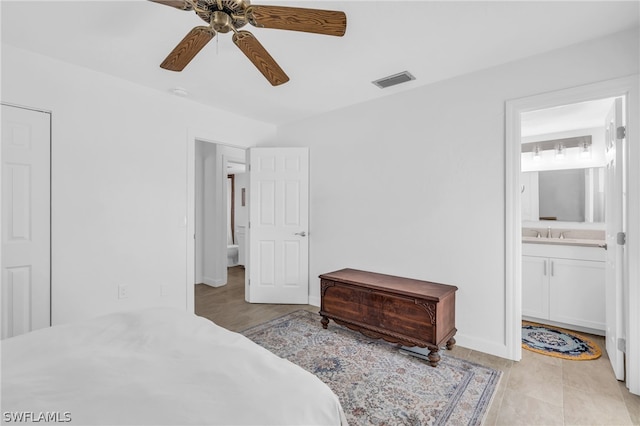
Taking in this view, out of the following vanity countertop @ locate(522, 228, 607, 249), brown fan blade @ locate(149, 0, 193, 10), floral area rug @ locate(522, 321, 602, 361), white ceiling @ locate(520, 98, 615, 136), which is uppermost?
white ceiling @ locate(520, 98, 615, 136)

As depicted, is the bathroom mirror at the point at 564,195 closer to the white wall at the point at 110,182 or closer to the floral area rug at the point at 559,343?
the floral area rug at the point at 559,343

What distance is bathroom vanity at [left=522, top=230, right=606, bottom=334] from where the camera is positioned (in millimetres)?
3006

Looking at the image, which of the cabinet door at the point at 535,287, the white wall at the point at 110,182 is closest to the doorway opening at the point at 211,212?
the white wall at the point at 110,182

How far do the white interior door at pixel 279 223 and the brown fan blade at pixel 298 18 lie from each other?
8.07 feet

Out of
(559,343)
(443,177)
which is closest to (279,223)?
(443,177)

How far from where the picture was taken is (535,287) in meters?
3.33

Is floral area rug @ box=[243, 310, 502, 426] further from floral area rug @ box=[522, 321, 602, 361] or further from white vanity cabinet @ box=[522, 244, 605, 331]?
white vanity cabinet @ box=[522, 244, 605, 331]

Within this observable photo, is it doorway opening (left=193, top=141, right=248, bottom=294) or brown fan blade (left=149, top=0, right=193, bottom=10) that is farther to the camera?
doorway opening (left=193, top=141, right=248, bottom=294)

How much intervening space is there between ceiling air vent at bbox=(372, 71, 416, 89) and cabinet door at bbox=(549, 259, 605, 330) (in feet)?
7.82

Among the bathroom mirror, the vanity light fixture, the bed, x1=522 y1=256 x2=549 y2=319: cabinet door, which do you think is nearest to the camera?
the bed

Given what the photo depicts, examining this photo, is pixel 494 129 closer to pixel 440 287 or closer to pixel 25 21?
pixel 440 287

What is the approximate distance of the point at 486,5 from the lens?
1.89 m

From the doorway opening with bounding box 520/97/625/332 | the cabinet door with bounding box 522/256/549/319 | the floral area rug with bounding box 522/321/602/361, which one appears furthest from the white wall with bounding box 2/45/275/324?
the cabinet door with bounding box 522/256/549/319

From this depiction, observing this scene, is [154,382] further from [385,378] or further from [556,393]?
[556,393]
